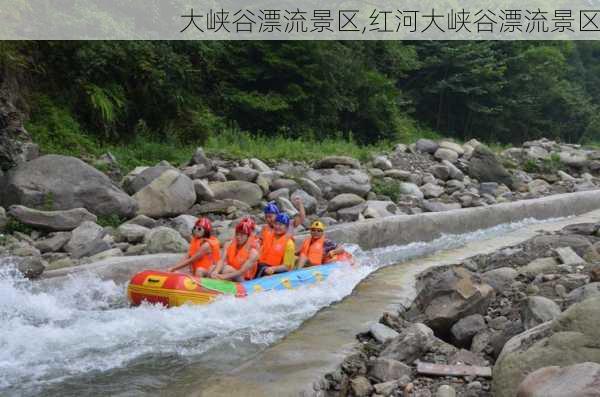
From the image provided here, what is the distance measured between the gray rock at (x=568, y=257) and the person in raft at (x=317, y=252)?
293cm

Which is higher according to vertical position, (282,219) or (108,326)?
(282,219)

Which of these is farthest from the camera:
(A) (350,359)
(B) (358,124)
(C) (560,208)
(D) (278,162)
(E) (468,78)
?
(E) (468,78)

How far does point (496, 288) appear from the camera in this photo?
601 centimetres

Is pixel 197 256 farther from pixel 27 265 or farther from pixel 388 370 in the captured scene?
pixel 388 370

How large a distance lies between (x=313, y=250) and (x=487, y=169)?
34.7ft

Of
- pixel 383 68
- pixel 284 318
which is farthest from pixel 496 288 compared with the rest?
pixel 383 68

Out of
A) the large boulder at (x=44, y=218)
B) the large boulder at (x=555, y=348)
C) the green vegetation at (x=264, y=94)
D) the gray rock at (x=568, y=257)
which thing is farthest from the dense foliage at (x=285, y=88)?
the large boulder at (x=555, y=348)

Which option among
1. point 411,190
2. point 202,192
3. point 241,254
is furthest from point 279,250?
point 411,190

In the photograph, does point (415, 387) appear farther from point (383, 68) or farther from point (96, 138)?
point (383, 68)

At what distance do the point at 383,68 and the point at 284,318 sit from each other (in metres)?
19.7

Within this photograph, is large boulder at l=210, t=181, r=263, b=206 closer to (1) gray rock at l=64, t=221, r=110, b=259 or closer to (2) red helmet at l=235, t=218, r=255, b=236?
(1) gray rock at l=64, t=221, r=110, b=259

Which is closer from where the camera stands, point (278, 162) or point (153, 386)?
point (153, 386)

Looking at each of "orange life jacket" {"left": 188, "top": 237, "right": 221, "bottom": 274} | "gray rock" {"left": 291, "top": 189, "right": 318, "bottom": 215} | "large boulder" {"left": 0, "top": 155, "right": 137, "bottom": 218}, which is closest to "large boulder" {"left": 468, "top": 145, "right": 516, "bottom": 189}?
"gray rock" {"left": 291, "top": 189, "right": 318, "bottom": 215}

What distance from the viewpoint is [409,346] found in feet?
14.4
